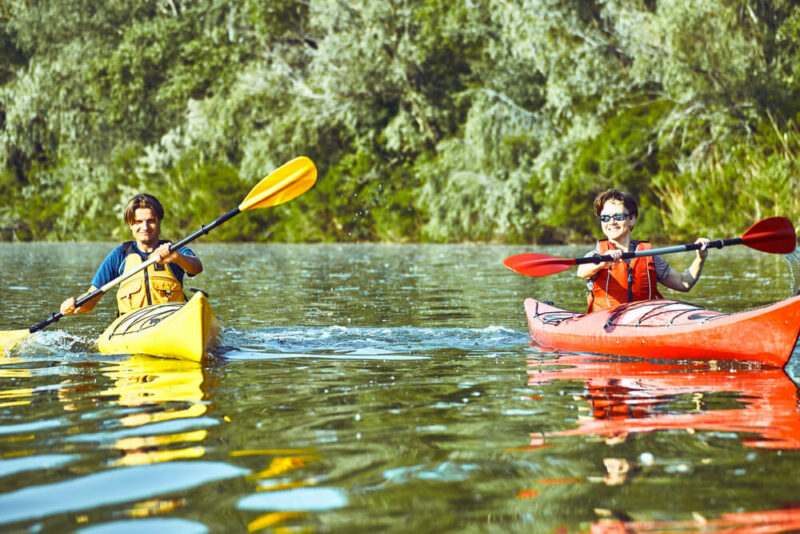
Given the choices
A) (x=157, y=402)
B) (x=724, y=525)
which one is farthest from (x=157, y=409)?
(x=724, y=525)

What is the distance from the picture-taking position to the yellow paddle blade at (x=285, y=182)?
679 centimetres

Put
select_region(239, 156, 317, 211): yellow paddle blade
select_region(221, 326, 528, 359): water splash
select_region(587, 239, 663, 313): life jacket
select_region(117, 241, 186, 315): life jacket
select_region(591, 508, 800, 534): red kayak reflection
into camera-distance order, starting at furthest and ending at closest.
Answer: select_region(239, 156, 317, 211): yellow paddle blade → select_region(117, 241, 186, 315): life jacket → select_region(587, 239, 663, 313): life jacket → select_region(221, 326, 528, 359): water splash → select_region(591, 508, 800, 534): red kayak reflection

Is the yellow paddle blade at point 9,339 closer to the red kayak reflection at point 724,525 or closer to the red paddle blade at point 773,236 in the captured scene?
the red paddle blade at point 773,236

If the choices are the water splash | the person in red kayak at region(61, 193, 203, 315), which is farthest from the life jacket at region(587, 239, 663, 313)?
the person in red kayak at region(61, 193, 203, 315)

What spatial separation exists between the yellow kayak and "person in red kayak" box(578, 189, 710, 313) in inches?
82.9

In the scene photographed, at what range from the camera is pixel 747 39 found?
17.2m

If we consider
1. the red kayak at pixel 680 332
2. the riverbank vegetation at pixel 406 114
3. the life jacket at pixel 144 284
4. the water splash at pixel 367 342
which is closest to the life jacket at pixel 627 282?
the red kayak at pixel 680 332

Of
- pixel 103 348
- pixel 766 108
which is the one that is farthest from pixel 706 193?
pixel 103 348

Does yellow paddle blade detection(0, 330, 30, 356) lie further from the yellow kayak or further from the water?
the yellow kayak

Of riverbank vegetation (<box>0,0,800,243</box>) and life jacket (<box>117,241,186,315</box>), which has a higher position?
riverbank vegetation (<box>0,0,800,243</box>)

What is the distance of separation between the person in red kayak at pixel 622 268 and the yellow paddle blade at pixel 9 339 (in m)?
3.29

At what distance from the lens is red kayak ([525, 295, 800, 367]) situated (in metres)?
4.93

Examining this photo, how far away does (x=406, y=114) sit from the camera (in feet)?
82.1

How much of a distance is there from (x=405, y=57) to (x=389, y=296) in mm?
15581
